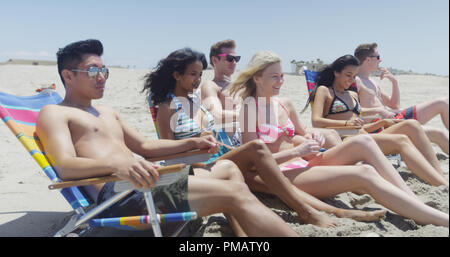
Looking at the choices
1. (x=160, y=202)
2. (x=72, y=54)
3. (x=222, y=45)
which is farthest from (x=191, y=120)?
(x=222, y=45)

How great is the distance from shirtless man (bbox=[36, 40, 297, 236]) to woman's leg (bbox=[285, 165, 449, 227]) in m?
0.72

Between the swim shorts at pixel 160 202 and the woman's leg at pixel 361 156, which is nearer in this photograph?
the swim shorts at pixel 160 202

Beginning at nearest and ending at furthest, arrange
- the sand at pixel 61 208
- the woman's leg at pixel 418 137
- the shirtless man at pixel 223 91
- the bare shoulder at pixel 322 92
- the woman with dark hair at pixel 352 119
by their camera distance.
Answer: the sand at pixel 61 208, the woman with dark hair at pixel 352 119, the woman's leg at pixel 418 137, the shirtless man at pixel 223 91, the bare shoulder at pixel 322 92

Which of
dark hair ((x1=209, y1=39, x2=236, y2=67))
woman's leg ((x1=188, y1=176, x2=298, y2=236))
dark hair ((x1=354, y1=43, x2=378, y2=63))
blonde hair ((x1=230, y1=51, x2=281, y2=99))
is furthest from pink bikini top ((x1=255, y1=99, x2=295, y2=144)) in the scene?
dark hair ((x1=354, y1=43, x2=378, y2=63))

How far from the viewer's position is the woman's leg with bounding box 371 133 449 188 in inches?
126

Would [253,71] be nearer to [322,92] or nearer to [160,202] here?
[322,92]

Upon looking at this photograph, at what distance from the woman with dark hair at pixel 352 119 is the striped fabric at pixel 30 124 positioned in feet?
9.16

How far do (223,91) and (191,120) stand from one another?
3.65ft

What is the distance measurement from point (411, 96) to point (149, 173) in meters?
11.3

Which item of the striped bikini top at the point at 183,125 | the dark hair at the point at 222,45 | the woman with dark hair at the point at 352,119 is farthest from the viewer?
the dark hair at the point at 222,45

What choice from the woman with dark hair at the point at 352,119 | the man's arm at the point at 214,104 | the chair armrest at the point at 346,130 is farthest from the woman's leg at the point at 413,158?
the man's arm at the point at 214,104

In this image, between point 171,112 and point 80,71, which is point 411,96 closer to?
point 171,112

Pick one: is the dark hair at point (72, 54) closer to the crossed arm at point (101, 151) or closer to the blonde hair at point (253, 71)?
the crossed arm at point (101, 151)

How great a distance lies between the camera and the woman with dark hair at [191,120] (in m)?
2.59
